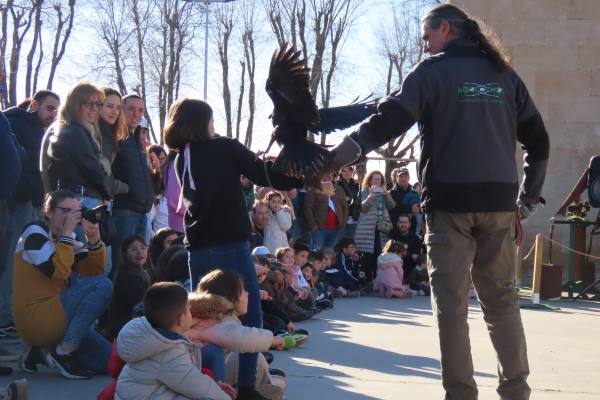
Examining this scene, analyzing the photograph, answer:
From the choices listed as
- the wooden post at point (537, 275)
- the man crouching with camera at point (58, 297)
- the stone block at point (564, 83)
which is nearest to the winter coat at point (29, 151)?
the man crouching with camera at point (58, 297)

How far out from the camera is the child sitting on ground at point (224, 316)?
4.43 metres

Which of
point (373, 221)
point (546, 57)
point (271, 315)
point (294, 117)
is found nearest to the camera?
point (294, 117)

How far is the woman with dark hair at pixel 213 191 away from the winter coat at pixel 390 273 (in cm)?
708

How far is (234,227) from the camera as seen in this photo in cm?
456

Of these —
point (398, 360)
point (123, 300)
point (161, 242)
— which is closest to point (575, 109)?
point (398, 360)

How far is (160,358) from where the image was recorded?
13.4 ft

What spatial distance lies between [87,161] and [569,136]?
9094 millimetres

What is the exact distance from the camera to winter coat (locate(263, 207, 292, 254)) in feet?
34.0

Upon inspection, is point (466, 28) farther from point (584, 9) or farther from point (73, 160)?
point (584, 9)

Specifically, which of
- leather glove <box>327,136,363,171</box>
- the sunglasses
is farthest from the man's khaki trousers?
the sunglasses

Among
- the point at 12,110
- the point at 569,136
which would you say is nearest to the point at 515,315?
the point at 12,110

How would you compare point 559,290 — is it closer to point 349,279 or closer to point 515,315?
point 349,279

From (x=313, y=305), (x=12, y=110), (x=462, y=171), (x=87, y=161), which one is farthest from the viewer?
(x=313, y=305)

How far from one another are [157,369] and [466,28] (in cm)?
215
